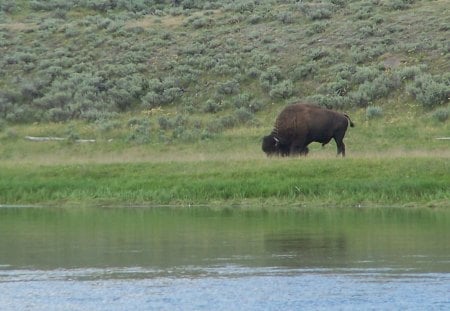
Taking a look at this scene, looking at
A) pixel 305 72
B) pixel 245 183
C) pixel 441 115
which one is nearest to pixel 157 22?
pixel 305 72

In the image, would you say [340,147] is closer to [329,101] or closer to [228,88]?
[329,101]

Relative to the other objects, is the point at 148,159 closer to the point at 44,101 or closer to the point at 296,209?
the point at 296,209

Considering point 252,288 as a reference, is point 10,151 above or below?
below

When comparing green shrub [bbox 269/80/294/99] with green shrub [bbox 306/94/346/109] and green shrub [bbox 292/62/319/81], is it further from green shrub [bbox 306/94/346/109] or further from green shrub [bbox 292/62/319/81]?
green shrub [bbox 292/62/319/81]

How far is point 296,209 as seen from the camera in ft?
79.8

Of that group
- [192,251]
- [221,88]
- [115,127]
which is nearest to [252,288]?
[192,251]

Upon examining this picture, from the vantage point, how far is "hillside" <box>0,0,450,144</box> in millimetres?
41688

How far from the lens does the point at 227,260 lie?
17250 mm

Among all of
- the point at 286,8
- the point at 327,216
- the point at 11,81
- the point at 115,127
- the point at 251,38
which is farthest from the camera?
the point at 286,8

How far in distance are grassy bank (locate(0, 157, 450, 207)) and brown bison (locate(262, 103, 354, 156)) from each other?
3.67m

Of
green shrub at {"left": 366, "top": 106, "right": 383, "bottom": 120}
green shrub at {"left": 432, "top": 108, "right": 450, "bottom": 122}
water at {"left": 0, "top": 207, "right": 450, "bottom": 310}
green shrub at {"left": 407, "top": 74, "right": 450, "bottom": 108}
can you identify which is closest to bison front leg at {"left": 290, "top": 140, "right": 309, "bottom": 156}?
green shrub at {"left": 432, "top": 108, "right": 450, "bottom": 122}

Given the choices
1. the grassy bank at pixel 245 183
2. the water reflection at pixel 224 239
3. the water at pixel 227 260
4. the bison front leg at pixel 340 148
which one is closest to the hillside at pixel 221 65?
the bison front leg at pixel 340 148

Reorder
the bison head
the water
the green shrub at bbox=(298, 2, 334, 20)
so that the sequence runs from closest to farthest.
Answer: the water → the bison head → the green shrub at bbox=(298, 2, 334, 20)

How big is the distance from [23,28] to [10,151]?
81.9 feet
